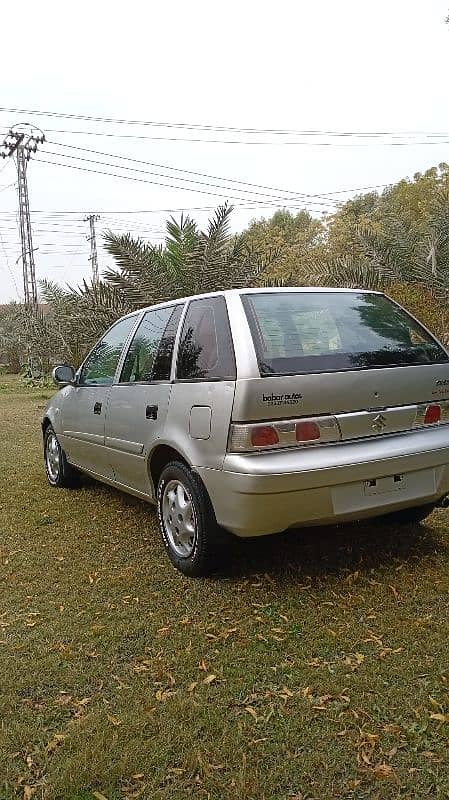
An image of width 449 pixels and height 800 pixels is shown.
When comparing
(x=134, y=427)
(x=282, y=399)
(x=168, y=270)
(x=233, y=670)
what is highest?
(x=168, y=270)

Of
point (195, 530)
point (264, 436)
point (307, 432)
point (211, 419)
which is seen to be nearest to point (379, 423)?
point (307, 432)

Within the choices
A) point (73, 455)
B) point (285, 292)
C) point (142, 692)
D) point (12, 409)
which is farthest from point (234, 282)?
point (142, 692)

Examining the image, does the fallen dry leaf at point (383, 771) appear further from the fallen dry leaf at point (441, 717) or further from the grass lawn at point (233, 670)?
the fallen dry leaf at point (441, 717)

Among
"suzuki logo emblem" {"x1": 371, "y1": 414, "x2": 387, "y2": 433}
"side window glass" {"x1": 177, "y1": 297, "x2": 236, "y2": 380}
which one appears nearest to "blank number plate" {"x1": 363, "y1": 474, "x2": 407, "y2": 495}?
"suzuki logo emblem" {"x1": 371, "y1": 414, "x2": 387, "y2": 433}

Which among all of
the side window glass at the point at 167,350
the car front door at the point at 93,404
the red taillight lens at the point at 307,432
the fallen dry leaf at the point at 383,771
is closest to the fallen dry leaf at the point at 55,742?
the fallen dry leaf at the point at 383,771

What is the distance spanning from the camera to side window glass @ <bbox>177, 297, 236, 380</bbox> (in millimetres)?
3613

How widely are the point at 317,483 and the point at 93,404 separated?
2.48 meters

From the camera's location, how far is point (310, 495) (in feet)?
11.0

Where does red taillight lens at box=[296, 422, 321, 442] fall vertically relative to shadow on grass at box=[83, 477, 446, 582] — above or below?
above

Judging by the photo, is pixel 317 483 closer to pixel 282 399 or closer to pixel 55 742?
pixel 282 399

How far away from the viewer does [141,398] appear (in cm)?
441

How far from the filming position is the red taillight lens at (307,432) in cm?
338

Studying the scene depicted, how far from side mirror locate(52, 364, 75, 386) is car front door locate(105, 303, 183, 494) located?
1.11 metres

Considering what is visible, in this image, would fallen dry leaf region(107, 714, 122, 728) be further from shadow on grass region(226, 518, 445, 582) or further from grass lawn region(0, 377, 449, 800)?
shadow on grass region(226, 518, 445, 582)
